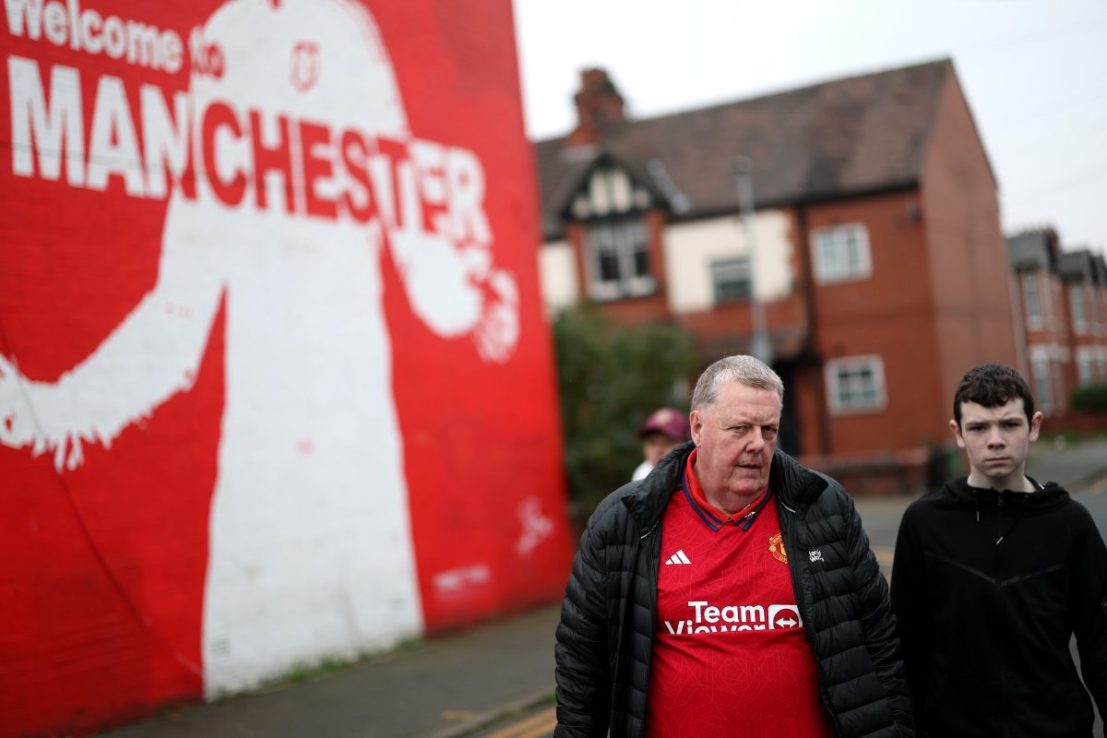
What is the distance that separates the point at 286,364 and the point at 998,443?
23.4 ft

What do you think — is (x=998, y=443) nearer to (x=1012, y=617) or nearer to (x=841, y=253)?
(x=1012, y=617)

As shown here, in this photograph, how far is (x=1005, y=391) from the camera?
3.55 meters

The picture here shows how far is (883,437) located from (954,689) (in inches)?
1014

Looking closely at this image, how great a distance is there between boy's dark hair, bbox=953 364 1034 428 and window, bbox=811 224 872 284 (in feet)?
85.0

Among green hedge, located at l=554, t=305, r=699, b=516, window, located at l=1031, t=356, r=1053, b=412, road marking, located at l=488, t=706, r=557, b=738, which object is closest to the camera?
road marking, located at l=488, t=706, r=557, b=738

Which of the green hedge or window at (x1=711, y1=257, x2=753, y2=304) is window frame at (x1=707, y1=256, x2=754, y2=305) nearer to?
window at (x1=711, y1=257, x2=753, y2=304)

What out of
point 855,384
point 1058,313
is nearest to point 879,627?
point 1058,313

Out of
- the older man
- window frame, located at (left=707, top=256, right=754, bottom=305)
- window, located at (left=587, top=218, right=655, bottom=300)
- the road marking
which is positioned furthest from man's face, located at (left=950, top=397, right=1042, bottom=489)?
window, located at (left=587, top=218, right=655, bottom=300)

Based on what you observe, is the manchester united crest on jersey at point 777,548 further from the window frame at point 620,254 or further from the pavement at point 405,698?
the window frame at point 620,254

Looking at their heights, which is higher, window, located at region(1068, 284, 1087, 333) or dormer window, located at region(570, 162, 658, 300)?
dormer window, located at region(570, 162, 658, 300)

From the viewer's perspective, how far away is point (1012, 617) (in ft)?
11.4

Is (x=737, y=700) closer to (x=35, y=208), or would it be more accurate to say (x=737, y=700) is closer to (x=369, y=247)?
(x=35, y=208)

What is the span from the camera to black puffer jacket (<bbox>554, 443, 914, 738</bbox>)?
3275 mm

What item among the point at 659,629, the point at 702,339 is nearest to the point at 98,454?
the point at 659,629
